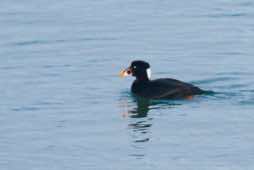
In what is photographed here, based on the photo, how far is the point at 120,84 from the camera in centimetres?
2566

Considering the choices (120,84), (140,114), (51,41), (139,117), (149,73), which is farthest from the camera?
(51,41)

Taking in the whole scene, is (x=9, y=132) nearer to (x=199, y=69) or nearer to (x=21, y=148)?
(x=21, y=148)

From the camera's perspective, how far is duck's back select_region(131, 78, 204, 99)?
2397 centimetres

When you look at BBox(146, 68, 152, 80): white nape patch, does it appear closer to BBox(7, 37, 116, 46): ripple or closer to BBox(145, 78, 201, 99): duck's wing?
BBox(145, 78, 201, 99): duck's wing

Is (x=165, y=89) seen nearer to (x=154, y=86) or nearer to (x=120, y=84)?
(x=154, y=86)

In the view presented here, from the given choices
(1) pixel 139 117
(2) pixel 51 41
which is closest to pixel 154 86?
(1) pixel 139 117

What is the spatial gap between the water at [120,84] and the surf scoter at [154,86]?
8.1 inches

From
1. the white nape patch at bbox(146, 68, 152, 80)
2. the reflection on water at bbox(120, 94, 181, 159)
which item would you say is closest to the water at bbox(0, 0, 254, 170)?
the reflection on water at bbox(120, 94, 181, 159)

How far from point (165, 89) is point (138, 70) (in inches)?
44.9

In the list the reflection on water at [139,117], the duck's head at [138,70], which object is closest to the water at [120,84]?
the reflection on water at [139,117]

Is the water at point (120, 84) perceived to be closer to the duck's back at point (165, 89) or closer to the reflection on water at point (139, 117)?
the reflection on water at point (139, 117)

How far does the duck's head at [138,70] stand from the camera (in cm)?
2516

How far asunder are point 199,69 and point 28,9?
7930 mm

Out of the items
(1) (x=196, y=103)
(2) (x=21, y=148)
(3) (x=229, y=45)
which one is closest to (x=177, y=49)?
(3) (x=229, y=45)
